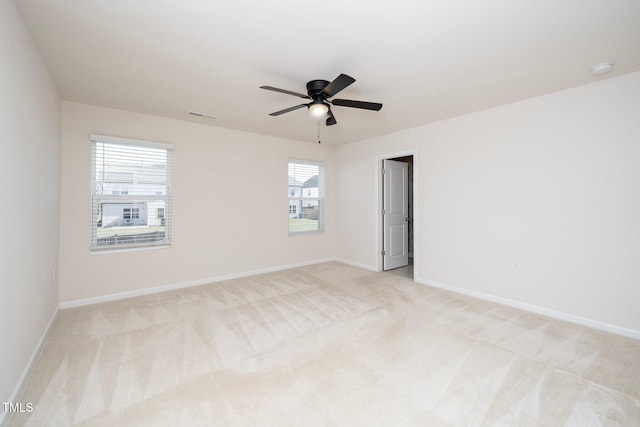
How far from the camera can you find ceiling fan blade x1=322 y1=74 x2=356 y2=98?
6.79 ft

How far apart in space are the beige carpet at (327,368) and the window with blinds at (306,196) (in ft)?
8.02

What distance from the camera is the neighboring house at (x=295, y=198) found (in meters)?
5.44

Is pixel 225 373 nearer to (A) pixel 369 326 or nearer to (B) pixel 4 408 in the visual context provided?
(B) pixel 4 408

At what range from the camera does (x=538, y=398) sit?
5.86 feet

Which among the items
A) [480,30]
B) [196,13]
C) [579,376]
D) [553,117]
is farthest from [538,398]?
[196,13]

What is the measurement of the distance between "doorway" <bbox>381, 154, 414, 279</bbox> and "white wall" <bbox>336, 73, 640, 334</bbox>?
0.81 m

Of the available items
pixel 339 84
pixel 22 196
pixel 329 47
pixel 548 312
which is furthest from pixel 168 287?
pixel 548 312

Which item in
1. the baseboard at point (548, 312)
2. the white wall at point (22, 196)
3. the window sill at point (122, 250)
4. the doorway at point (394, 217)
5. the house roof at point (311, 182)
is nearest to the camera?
the white wall at point (22, 196)

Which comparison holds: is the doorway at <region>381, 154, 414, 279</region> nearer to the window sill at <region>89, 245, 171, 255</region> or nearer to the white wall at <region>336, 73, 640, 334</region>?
the white wall at <region>336, 73, 640, 334</region>

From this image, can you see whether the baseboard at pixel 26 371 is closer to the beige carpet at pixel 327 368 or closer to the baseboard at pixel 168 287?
the beige carpet at pixel 327 368

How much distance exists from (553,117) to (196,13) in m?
3.74

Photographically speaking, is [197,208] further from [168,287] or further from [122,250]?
[168,287]

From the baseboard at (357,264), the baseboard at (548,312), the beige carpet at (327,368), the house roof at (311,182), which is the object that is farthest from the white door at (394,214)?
the beige carpet at (327,368)

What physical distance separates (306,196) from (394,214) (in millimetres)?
1862
